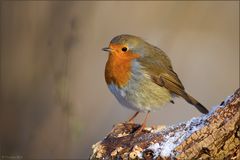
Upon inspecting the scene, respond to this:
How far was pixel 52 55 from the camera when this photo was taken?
219 inches

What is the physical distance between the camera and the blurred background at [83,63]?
17.6 feet

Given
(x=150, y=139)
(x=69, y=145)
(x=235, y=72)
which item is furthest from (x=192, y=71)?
(x=150, y=139)

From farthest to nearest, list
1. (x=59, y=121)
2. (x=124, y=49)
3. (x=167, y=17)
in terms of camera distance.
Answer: (x=167, y=17), (x=59, y=121), (x=124, y=49)

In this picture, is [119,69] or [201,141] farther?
[119,69]

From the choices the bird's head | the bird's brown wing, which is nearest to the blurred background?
the bird's head

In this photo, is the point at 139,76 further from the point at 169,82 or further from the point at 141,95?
the point at 169,82

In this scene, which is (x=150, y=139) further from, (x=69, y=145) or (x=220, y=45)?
(x=220, y=45)

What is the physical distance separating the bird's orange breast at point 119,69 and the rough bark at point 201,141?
1246mm

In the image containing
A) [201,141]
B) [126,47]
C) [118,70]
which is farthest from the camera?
[126,47]

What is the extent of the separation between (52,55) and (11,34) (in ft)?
2.51

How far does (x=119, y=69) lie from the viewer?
4.86 meters

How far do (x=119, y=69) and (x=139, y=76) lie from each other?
184 mm

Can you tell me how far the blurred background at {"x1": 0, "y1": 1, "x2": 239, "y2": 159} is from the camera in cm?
538

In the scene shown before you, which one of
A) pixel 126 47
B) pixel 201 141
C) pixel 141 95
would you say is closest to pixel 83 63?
pixel 126 47
